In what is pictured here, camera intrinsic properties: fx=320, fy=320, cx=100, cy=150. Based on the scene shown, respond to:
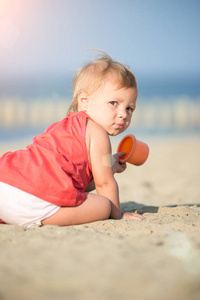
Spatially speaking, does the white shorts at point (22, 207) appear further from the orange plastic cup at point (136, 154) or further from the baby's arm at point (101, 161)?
the orange plastic cup at point (136, 154)

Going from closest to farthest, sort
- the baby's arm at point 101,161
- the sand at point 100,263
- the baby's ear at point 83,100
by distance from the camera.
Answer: the sand at point 100,263 < the baby's arm at point 101,161 < the baby's ear at point 83,100

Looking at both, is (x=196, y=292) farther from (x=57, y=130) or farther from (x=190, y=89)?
(x=190, y=89)

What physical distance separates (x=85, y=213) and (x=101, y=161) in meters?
0.35

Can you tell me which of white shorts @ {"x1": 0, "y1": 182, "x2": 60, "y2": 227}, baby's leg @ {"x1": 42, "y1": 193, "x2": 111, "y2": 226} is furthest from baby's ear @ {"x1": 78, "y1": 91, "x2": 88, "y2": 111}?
white shorts @ {"x1": 0, "y1": 182, "x2": 60, "y2": 227}

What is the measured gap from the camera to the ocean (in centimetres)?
1202

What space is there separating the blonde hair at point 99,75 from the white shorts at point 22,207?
0.88 metres

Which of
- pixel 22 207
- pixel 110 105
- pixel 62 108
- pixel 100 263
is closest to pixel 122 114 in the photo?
pixel 110 105

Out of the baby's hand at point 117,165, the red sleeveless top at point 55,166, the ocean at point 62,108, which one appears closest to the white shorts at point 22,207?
the red sleeveless top at point 55,166

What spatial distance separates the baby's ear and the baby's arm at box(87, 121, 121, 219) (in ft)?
0.75

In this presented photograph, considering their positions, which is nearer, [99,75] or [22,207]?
[22,207]

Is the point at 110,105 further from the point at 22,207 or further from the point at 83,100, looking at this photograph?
the point at 22,207

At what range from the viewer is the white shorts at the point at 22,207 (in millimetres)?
1889

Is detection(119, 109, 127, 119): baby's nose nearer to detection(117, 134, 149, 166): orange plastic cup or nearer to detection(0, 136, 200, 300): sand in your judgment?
detection(117, 134, 149, 166): orange plastic cup

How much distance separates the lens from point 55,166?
1.92 metres
